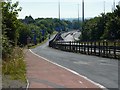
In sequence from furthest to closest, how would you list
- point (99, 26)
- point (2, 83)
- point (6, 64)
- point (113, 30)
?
point (99, 26) → point (113, 30) → point (6, 64) → point (2, 83)

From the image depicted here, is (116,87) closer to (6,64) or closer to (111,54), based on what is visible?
(6,64)

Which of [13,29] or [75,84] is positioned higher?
[13,29]

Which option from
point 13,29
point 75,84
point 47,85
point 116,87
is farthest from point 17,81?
point 13,29

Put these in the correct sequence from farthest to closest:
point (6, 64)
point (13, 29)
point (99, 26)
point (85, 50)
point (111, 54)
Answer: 1. point (99, 26)
2. point (85, 50)
3. point (111, 54)
4. point (13, 29)
5. point (6, 64)

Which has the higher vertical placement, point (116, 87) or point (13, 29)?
point (13, 29)

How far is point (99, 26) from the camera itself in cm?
8869

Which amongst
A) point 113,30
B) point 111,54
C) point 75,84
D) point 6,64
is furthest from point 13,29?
point 113,30

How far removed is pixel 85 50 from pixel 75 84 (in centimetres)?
2843

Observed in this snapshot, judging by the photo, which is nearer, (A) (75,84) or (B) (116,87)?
(B) (116,87)

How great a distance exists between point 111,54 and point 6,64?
17823 mm

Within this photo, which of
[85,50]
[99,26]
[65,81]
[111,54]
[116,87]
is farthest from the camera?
[99,26]

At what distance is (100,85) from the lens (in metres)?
15.0

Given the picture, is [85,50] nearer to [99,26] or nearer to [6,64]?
[6,64]

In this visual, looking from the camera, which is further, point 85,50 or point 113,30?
point 113,30
